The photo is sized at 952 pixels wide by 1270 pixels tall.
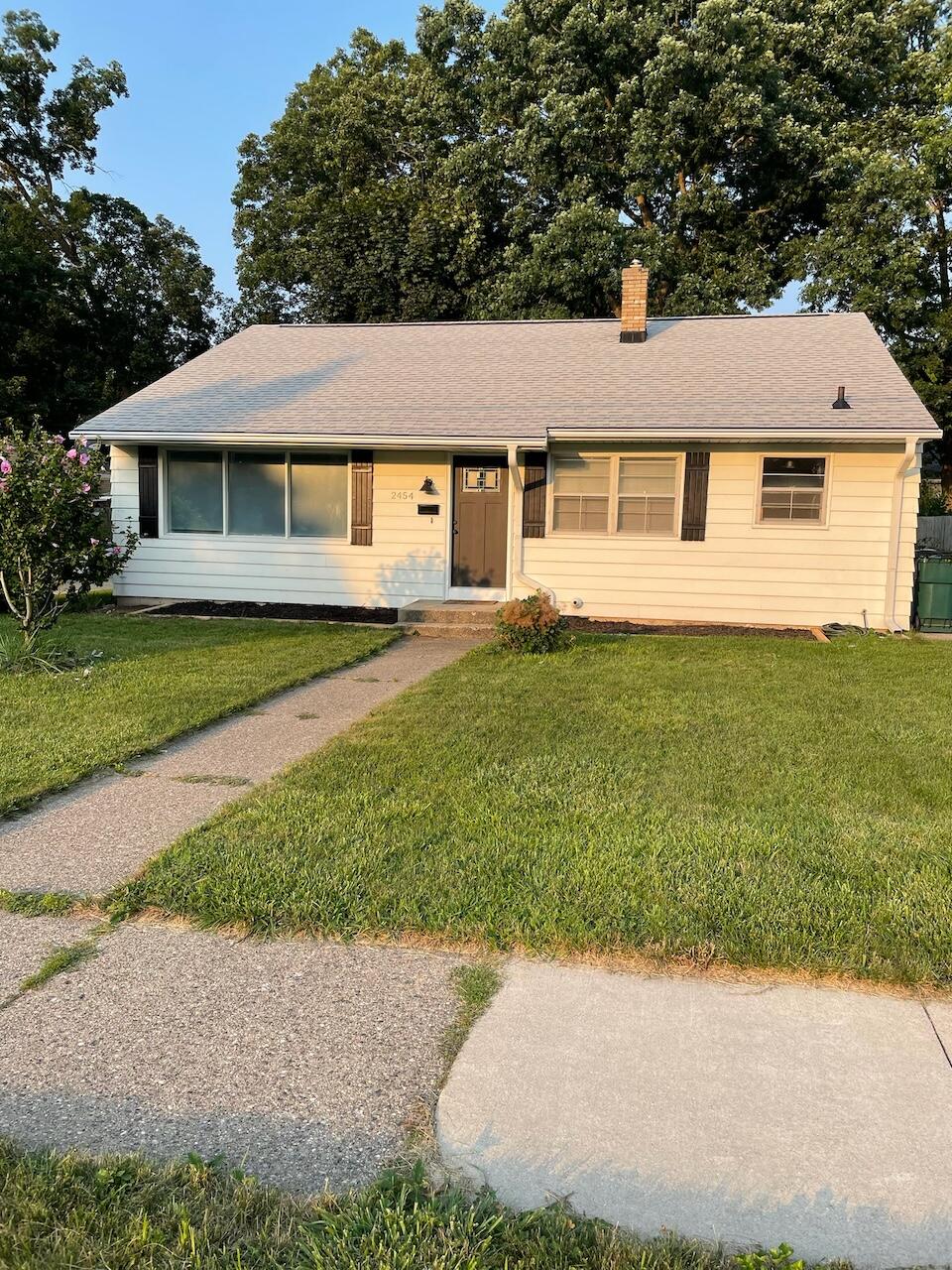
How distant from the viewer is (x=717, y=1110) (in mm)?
2281

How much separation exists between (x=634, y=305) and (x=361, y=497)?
539 cm

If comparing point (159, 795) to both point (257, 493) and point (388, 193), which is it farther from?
point (388, 193)

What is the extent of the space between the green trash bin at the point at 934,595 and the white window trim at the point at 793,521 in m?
1.53

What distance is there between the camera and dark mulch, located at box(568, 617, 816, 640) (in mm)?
10602

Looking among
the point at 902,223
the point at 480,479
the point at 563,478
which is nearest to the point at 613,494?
the point at 563,478

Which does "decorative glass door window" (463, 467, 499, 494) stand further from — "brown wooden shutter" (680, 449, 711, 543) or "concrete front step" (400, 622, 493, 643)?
"brown wooden shutter" (680, 449, 711, 543)

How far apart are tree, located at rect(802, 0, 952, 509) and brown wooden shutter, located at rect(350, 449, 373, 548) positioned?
503 inches

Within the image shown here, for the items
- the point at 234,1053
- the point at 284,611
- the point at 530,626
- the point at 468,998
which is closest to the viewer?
the point at 234,1053

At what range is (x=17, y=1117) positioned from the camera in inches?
87.9

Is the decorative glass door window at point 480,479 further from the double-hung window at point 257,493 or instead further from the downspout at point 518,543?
the double-hung window at point 257,493

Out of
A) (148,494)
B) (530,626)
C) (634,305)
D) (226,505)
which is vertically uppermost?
(634,305)

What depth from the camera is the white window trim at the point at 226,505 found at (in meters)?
12.2

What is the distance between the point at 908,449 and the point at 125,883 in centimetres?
983

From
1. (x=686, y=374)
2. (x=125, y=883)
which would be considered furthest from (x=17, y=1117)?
(x=686, y=374)
